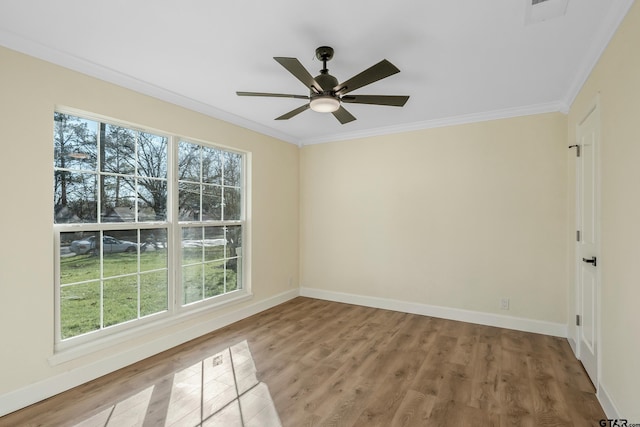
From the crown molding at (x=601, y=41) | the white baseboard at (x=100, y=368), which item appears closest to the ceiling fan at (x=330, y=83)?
the crown molding at (x=601, y=41)

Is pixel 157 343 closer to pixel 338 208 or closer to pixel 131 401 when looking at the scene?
pixel 131 401

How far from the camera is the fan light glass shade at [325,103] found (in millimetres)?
2318

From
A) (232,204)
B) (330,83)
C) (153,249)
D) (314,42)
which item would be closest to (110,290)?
(153,249)

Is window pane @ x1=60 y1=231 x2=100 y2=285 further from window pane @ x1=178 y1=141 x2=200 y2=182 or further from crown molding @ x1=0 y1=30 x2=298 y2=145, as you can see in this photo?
crown molding @ x1=0 y1=30 x2=298 y2=145

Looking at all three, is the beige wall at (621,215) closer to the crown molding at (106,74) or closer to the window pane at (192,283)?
the crown molding at (106,74)

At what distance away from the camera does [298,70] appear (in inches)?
80.1

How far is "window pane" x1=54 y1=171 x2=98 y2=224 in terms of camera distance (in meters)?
2.51

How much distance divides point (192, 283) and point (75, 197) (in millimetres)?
1439

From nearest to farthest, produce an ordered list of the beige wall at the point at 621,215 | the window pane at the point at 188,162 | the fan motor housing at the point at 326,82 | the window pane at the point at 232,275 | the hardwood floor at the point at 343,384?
the beige wall at the point at 621,215, the hardwood floor at the point at 343,384, the fan motor housing at the point at 326,82, the window pane at the point at 188,162, the window pane at the point at 232,275

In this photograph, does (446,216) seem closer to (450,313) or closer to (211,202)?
(450,313)

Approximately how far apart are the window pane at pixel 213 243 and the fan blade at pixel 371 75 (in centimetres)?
236

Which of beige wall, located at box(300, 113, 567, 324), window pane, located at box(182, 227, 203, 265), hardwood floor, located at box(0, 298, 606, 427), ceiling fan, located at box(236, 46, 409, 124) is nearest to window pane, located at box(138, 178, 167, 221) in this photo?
window pane, located at box(182, 227, 203, 265)

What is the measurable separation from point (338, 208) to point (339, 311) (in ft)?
5.07

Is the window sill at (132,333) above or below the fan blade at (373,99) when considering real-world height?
below
